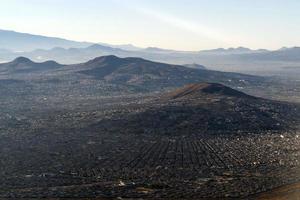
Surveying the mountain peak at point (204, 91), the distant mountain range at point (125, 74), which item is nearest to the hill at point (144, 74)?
the distant mountain range at point (125, 74)

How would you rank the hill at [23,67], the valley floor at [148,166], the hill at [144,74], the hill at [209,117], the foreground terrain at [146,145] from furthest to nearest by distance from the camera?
the hill at [23,67]
the hill at [144,74]
the hill at [209,117]
the foreground terrain at [146,145]
the valley floor at [148,166]

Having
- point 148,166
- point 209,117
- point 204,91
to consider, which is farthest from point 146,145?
point 204,91

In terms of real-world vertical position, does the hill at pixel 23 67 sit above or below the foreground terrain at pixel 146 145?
above

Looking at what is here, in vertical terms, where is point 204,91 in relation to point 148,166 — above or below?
above

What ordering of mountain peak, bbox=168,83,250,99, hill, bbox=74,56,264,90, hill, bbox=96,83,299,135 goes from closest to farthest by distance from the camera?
hill, bbox=96,83,299,135, mountain peak, bbox=168,83,250,99, hill, bbox=74,56,264,90

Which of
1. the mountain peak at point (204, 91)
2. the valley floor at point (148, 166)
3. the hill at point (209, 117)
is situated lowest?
the valley floor at point (148, 166)

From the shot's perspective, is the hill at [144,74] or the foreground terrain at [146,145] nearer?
the foreground terrain at [146,145]

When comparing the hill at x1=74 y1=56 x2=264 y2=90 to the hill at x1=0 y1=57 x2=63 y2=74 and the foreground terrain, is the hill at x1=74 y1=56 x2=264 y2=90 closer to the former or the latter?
the hill at x1=0 y1=57 x2=63 y2=74

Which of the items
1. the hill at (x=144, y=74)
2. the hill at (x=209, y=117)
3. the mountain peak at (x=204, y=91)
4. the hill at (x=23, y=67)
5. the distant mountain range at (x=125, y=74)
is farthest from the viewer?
the hill at (x=23, y=67)

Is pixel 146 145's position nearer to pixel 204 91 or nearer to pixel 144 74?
pixel 204 91

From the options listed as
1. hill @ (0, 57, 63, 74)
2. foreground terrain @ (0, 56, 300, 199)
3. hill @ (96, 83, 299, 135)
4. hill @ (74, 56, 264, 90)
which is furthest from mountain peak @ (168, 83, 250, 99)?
hill @ (0, 57, 63, 74)

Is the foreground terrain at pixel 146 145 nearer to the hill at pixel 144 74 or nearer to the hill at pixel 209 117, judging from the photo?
the hill at pixel 209 117
